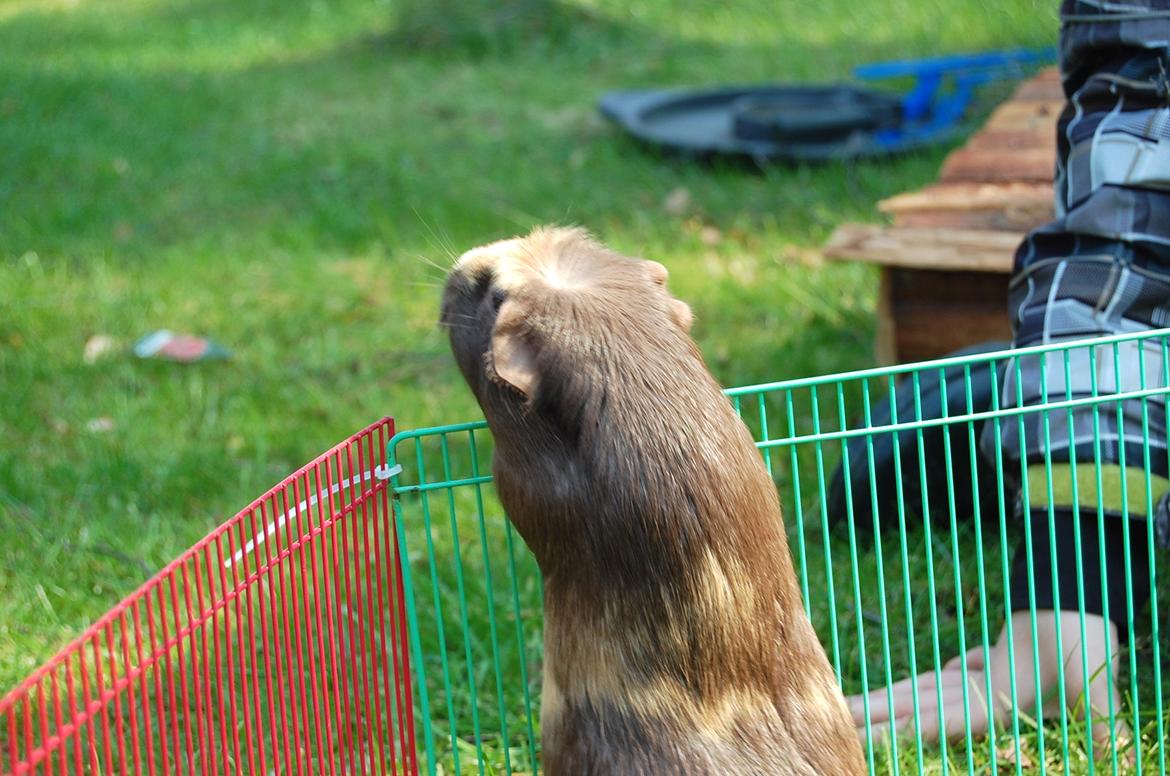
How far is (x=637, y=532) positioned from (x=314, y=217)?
4661mm

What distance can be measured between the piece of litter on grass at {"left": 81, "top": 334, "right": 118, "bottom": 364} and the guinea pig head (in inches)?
124

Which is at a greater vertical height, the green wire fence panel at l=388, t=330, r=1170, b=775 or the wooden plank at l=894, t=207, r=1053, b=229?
the wooden plank at l=894, t=207, r=1053, b=229

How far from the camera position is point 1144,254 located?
2834 millimetres

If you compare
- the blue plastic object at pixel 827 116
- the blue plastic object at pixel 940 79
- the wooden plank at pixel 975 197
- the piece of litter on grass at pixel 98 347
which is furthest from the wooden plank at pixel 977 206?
the piece of litter on grass at pixel 98 347

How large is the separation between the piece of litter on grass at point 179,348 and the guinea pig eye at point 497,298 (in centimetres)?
306

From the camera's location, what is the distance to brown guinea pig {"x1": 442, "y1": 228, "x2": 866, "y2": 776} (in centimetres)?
188

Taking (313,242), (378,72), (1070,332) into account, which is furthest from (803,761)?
(378,72)

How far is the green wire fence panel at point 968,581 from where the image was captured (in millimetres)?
2334

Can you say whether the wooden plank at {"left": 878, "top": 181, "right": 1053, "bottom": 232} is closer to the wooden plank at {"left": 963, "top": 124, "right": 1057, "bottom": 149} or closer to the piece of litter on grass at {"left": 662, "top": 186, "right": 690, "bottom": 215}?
the wooden plank at {"left": 963, "top": 124, "right": 1057, "bottom": 149}

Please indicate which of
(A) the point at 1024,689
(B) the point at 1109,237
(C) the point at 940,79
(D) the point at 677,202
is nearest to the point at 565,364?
(A) the point at 1024,689

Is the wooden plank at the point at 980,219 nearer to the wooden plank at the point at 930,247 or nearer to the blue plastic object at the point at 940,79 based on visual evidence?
the wooden plank at the point at 930,247

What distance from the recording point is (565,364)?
74.4 inches

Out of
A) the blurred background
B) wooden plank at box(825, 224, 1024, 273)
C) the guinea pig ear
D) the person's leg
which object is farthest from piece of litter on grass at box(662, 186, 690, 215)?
the guinea pig ear

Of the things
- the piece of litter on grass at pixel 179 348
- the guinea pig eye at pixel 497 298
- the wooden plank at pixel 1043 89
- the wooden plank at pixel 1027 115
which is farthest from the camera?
the wooden plank at pixel 1043 89
